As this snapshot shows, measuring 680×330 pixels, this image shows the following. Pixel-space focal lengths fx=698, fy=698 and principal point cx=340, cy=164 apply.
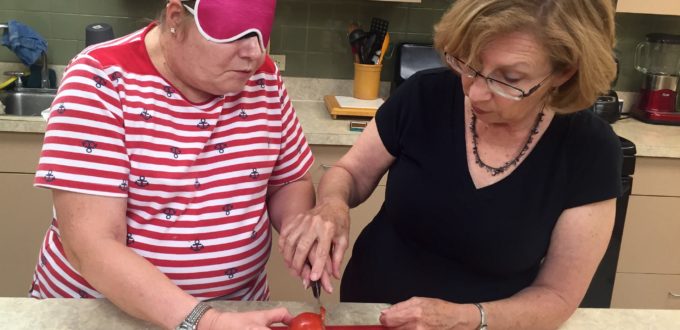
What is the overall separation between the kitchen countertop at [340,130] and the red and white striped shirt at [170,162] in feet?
3.48

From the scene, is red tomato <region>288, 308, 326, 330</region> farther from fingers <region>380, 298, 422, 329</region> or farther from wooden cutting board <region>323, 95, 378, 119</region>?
wooden cutting board <region>323, 95, 378, 119</region>

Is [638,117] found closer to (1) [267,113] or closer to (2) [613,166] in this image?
(2) [613,166]

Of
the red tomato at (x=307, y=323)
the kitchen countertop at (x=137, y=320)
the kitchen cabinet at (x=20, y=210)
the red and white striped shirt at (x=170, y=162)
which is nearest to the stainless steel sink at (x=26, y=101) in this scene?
the kitchen cabinet at (x=20, y=210)

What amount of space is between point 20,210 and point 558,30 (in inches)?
78.3

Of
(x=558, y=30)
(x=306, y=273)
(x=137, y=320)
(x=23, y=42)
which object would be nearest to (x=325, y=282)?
(x=306, y=273)

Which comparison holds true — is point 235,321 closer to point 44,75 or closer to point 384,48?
point 384,48

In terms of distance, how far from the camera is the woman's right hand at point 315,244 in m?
1.12

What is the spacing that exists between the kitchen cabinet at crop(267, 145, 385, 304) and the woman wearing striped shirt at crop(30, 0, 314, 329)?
42.6 inches

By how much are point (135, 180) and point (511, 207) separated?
2.14 ft

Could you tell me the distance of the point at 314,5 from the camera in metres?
2.83

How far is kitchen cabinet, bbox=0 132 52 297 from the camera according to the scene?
232cm

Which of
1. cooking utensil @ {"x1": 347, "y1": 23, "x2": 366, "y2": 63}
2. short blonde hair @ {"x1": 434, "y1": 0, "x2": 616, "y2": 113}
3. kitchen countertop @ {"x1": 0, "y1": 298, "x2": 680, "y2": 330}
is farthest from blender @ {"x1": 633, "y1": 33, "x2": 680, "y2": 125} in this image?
short blonde hair @ {"x1": 434, "y1": 0, "x2": 616, "y2": 113}

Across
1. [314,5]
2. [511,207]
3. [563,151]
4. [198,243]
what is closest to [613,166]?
[563,151]

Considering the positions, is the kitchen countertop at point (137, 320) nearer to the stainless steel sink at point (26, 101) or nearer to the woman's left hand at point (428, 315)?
the woman's left hand at point (428, 315)
